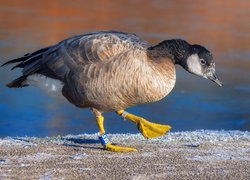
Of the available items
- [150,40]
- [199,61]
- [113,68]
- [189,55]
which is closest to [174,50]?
[189,55]

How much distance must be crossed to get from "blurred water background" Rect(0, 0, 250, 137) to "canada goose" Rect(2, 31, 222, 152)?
3.04m

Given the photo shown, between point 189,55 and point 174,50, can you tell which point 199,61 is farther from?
point 174,50

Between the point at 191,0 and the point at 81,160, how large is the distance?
27967mm

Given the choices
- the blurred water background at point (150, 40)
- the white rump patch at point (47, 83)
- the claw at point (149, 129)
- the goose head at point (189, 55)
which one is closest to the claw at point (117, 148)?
the claw at point (149, 129)

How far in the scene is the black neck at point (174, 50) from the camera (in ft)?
25.9

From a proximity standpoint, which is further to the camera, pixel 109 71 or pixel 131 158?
pixel 109 71

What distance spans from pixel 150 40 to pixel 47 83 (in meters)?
11.2

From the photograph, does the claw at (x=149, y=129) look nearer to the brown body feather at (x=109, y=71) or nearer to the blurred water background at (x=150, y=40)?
the brown body feather at (x=109, y=71)

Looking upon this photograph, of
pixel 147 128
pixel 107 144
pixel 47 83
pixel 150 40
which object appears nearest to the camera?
pixel 107 144

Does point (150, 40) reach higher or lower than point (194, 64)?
lower

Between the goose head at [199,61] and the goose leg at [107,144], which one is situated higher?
the goose head at [199,61]

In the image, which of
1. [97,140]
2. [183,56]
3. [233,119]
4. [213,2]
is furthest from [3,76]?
[213,2]

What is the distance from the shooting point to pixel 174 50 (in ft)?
26.1

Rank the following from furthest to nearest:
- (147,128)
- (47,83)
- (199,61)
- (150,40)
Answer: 1. (150,40)
2. (147,128)
3. (47,83)
4. (199,61)
